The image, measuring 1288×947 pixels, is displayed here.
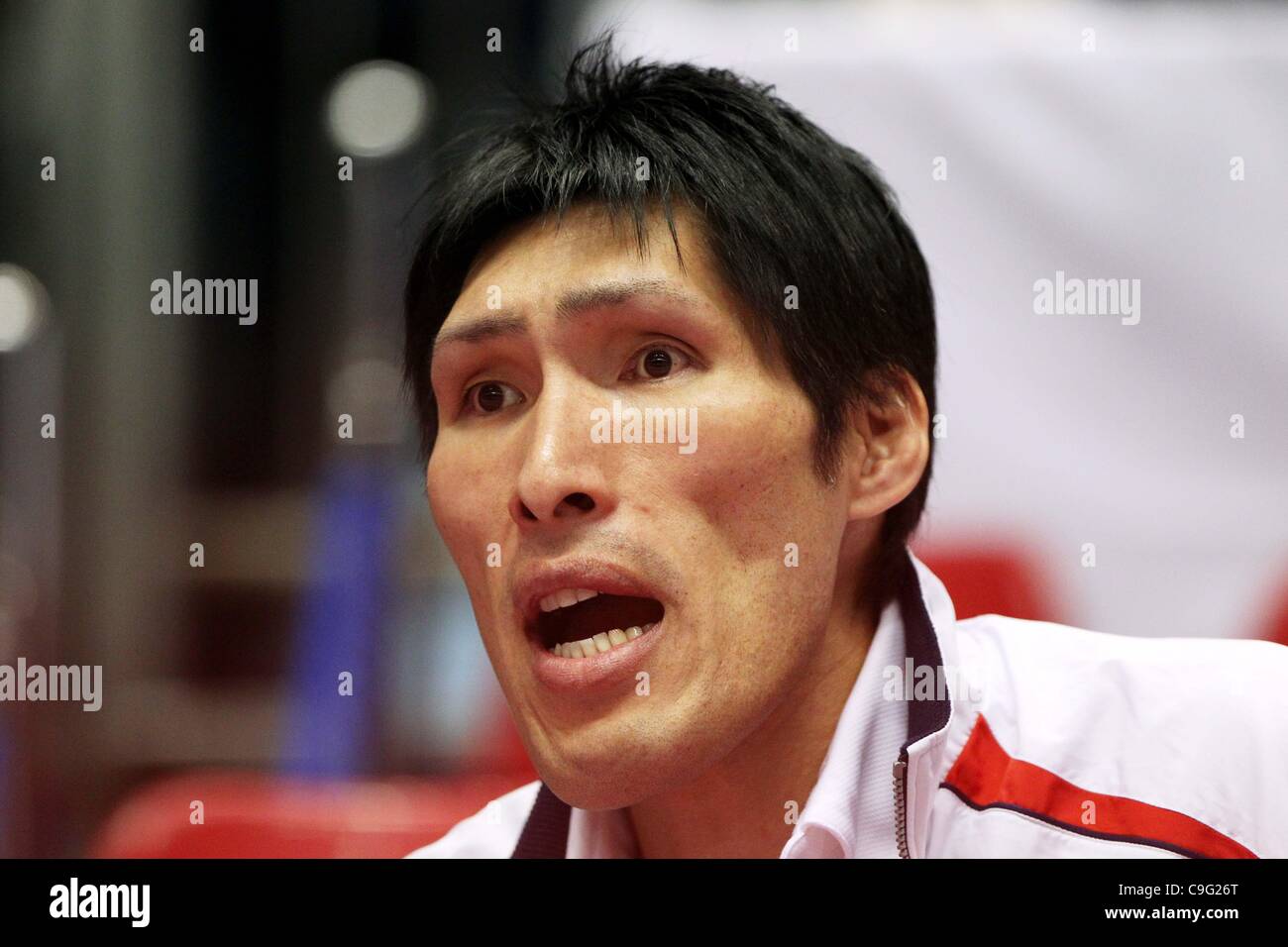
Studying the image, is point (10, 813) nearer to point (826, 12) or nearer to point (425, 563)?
point (425, 563)

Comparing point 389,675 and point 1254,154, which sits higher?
point 1254,154

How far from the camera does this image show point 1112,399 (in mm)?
Answer: 1834

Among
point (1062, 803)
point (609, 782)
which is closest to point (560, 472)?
point (609, 782)

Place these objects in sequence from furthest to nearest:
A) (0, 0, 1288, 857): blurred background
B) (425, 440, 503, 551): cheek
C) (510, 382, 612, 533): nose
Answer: (0, 0, 1288, 857): blurred background < (425, 440, 503, 551): cheek < (510, 382, 612, 533): nose

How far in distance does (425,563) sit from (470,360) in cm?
75

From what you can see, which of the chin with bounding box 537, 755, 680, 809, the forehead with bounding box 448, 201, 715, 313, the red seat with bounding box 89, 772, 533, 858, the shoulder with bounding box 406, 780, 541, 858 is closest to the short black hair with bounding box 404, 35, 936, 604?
the forehead with bounding box 448, 201, 715, 313

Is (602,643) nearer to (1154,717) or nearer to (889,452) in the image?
(889,452)

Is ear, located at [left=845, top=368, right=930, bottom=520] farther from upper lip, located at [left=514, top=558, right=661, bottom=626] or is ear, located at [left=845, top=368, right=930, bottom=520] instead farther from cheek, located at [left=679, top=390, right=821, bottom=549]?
upper lip, located at [left=514, top=558, right=661, bottom=626]

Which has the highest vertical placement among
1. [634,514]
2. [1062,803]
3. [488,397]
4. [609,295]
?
[609,295]

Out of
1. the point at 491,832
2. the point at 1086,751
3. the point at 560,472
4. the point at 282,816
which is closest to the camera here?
the point at 560,472

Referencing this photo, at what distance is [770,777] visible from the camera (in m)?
1.37

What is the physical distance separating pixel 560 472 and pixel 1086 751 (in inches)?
26.9

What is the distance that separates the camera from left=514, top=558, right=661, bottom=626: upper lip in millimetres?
1201

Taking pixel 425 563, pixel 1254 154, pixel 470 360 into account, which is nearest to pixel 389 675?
pixel 425 563
